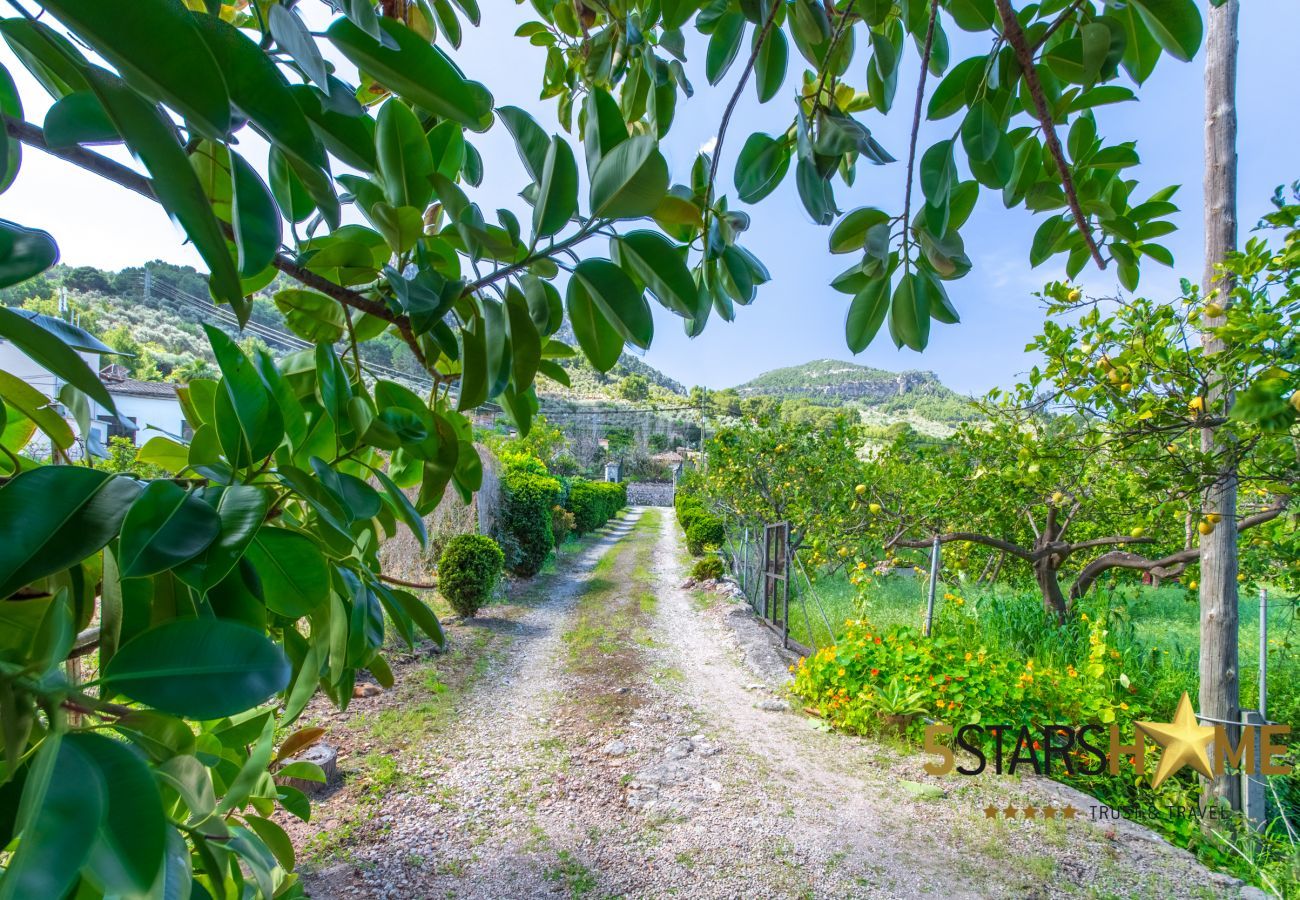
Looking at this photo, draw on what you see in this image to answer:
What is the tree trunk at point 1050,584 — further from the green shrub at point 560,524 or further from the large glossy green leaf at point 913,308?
the green shrub at point 560,524

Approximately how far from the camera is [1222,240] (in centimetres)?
229

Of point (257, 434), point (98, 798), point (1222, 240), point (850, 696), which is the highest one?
point (1222, 240)

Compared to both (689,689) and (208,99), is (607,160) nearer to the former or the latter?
(208,99)

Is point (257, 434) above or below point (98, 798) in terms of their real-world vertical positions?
above

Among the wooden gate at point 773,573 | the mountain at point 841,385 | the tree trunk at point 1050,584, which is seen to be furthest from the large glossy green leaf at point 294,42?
the mountain at point 841,385

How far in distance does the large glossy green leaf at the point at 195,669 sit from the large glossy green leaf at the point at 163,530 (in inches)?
1.2

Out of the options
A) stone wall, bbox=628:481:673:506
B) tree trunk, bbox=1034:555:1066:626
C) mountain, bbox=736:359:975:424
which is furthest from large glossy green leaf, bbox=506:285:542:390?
mountain, bbox=736:359:975:424

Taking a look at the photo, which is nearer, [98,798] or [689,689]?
[98,798]

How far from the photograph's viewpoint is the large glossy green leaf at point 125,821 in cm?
21

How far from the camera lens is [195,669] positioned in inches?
10.4

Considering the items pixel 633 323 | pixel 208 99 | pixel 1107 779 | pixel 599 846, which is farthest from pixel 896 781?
pixel 208 99

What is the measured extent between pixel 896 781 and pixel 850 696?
0.67 m

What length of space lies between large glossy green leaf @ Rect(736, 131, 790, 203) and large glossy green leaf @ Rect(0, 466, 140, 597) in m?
0.65

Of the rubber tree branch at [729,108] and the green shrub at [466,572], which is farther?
the green shrub at [466,572]
